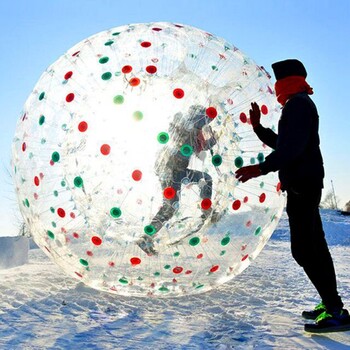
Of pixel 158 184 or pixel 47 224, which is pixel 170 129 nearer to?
pixel 158 184

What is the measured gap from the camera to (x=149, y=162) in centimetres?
319

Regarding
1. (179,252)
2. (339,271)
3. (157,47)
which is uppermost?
(157,47)

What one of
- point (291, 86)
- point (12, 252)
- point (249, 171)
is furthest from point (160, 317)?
point (12, 252)

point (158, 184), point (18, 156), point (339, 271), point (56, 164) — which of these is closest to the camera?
point (158, 184)

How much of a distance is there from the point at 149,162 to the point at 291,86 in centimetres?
105

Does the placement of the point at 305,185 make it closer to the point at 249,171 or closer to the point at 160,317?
the point at 249,171

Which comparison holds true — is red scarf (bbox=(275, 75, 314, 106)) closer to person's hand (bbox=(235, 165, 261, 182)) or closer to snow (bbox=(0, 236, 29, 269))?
person's hand (bbox=(235, 165, 261, 182))

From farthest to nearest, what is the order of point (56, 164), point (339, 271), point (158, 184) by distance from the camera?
point (339, 271) < point (56, 164) < point (158, 184)

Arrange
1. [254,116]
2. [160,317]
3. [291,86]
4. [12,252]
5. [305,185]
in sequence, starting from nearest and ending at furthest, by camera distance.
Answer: [305,185]
[291,86]
[160,317]
[254,116]
[12,252]

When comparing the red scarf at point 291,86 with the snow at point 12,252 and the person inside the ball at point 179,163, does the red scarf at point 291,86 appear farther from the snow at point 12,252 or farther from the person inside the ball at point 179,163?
the snow at point 12,252

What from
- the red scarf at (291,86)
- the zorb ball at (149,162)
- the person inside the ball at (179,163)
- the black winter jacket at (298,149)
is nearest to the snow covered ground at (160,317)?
the zorb ball at (149,162)

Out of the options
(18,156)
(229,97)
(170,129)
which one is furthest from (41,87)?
(229,97)

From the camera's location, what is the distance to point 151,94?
3305 millimetres

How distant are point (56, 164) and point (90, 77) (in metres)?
0.66
